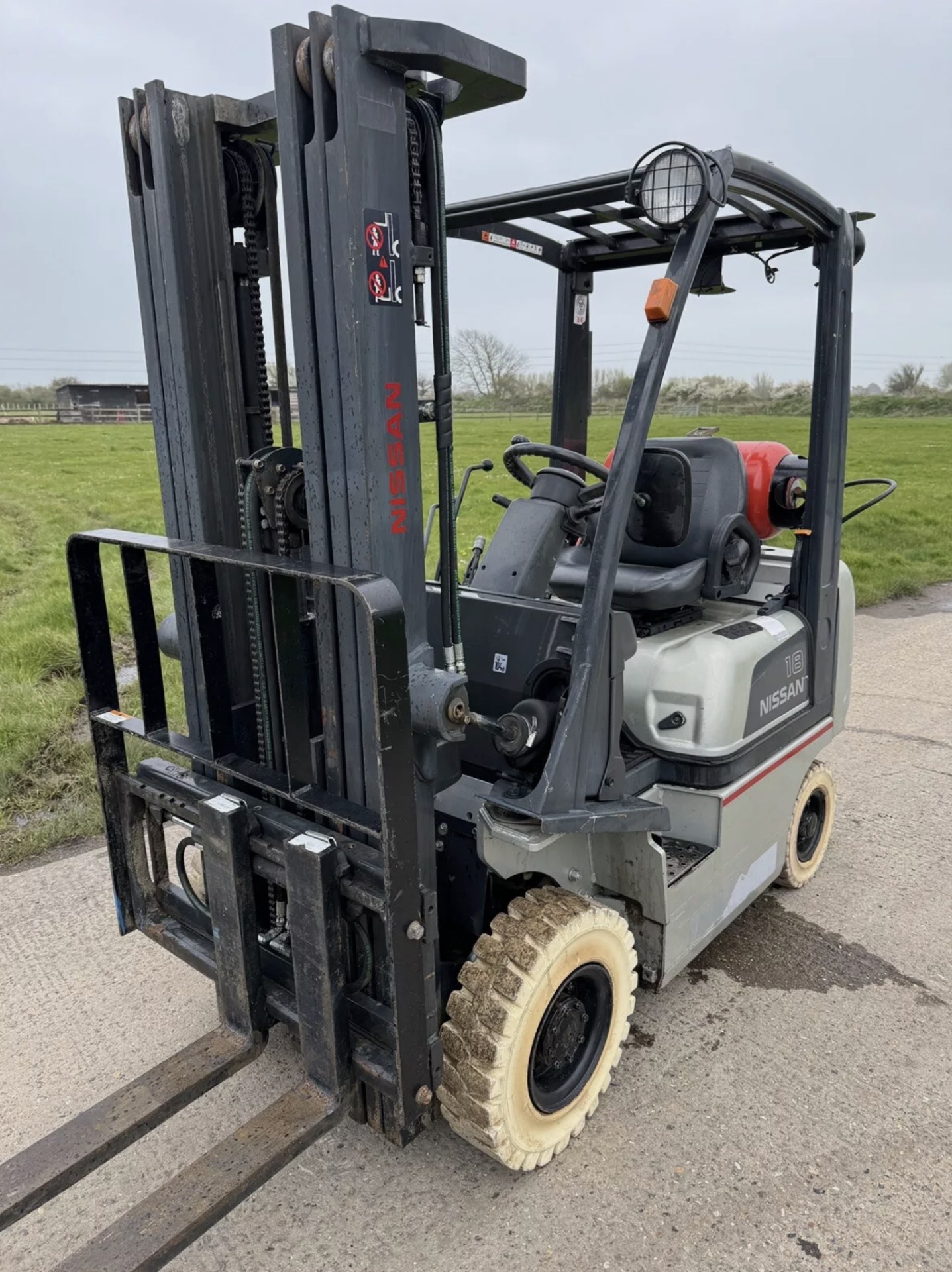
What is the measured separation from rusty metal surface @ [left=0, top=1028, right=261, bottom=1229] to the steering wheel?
1.99 meters

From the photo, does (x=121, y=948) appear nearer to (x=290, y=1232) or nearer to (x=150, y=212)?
(x=290, y=1232)

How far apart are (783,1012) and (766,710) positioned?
1102 millimetres

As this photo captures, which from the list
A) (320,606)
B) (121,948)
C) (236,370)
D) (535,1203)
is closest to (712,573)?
(320,606)

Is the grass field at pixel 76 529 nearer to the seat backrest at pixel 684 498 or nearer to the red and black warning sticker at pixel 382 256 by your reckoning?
the seat backrest at pixel 684 498

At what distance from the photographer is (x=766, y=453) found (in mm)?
3781

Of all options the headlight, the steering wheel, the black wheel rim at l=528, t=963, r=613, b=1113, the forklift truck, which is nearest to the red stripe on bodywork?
the forklift truck

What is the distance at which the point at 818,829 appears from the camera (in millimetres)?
4254

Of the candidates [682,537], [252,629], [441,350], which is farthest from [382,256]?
[682,537]

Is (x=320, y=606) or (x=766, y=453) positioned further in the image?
(x=766, y=453)

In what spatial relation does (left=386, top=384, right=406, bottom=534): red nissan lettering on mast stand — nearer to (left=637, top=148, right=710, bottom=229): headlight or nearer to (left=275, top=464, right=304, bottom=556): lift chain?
(left=275, top=464, right=304, bottom=556): lift chain

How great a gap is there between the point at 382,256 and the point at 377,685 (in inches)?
38.7

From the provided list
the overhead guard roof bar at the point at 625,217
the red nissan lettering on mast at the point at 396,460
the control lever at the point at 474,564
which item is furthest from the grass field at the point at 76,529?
the red nissan lettering on mast at the point at 396,460

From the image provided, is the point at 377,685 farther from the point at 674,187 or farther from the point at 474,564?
the point at 474,564

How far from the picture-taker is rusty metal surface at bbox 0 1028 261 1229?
1.93 metres
